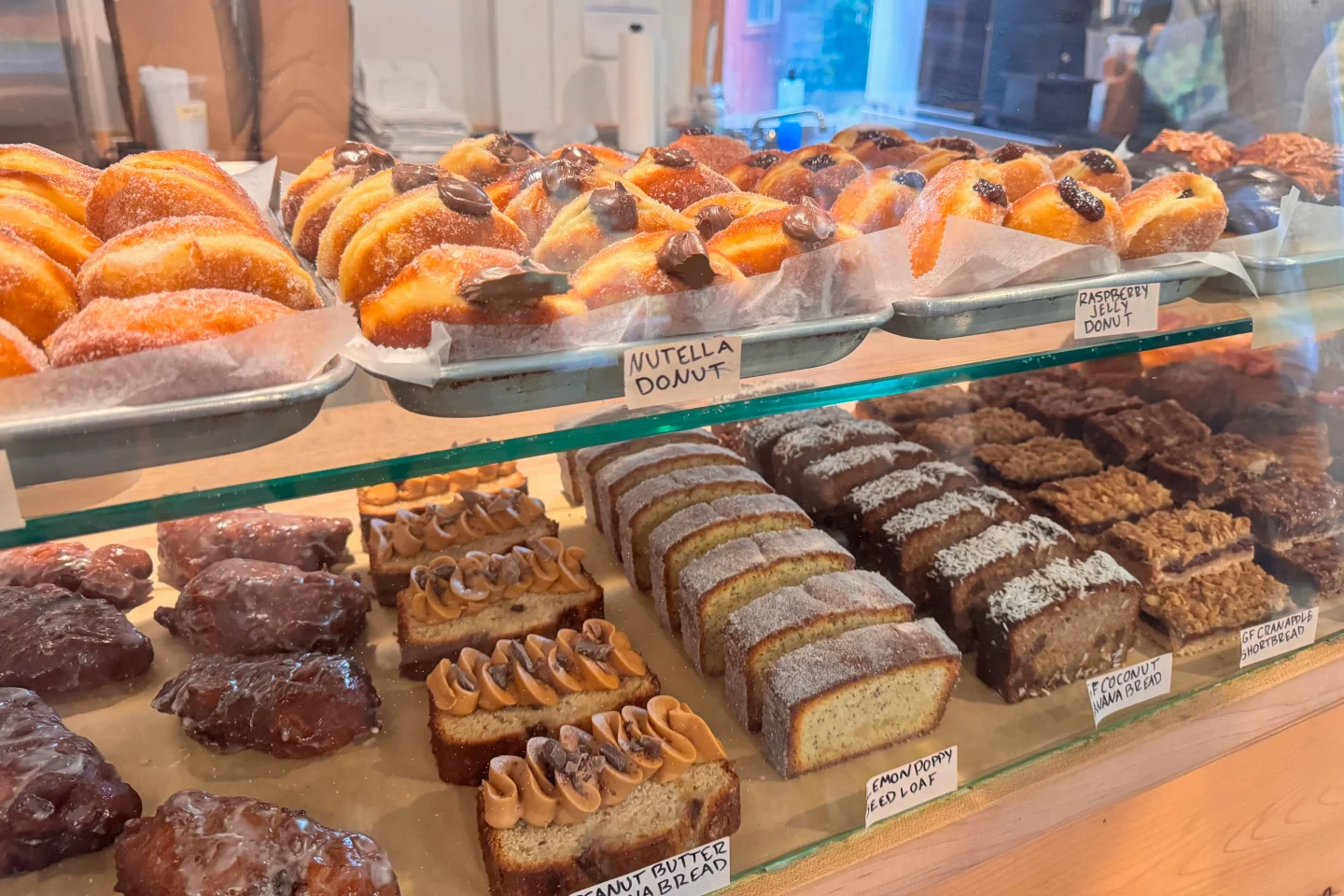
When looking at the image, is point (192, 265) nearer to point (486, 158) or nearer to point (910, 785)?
point (486, 158)

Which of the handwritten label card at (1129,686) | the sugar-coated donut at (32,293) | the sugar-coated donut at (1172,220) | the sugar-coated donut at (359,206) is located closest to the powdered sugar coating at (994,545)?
the handwritten label card at (1129,686)

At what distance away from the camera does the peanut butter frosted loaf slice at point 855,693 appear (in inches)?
56.7

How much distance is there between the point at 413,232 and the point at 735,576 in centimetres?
85

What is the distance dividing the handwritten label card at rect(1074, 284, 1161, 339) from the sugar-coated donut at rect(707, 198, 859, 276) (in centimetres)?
37

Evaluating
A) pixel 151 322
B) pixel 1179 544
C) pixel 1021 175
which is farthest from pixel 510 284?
pixel 1179 544

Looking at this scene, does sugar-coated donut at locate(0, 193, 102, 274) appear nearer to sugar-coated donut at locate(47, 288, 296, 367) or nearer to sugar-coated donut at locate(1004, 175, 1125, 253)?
sugar-coated donut at locate(47, 288, 296, 367)

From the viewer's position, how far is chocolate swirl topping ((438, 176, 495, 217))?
3.63 ft

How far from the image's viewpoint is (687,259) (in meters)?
1.03

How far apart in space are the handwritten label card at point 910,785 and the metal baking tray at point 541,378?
743 mm

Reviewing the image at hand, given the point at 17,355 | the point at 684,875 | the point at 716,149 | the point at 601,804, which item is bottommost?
the point at 684,875

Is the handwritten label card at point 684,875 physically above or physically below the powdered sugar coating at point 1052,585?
below

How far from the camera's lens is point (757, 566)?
1.66m

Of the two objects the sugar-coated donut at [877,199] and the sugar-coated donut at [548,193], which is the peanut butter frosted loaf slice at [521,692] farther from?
the sugar-coated donut at [877,199]

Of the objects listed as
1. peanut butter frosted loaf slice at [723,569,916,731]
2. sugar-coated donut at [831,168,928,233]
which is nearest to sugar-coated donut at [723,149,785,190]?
sugar-coated donut at [831,168,928,233]
